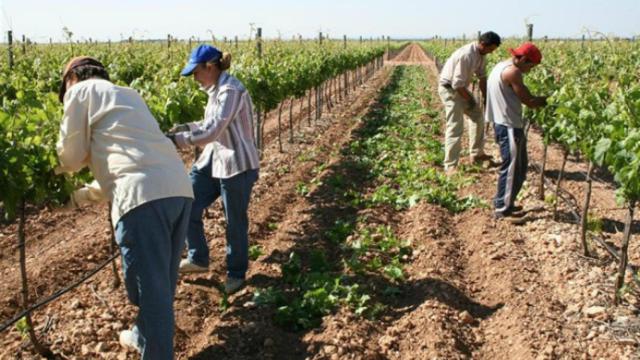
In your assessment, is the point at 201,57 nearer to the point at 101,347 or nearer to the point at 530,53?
the point at 101,347

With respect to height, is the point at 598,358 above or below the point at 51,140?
below

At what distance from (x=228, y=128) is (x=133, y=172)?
1.52 m

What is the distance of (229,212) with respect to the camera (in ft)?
16.0

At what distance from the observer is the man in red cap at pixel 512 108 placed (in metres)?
6.34

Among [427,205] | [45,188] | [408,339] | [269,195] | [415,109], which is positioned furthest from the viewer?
[415,109]

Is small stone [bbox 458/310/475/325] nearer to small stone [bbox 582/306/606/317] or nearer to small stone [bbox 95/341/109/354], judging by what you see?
small stone [bbox 582/306/606/317]

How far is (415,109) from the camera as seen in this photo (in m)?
14.9

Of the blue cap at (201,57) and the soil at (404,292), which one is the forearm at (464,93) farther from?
the blue cap at (201,57)

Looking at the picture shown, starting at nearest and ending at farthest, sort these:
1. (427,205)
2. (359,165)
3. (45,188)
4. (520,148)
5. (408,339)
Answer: (45,188), (408,339), (520,148), (427,205), (359,165)

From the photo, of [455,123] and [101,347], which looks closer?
[101,347]

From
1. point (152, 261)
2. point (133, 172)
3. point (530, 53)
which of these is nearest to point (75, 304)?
point (152, 261)

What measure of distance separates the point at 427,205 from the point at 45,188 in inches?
176

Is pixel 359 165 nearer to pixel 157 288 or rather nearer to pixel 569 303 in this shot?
pixel 569 303

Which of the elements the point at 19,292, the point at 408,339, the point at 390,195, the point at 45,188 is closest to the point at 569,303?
the point at 408,339
